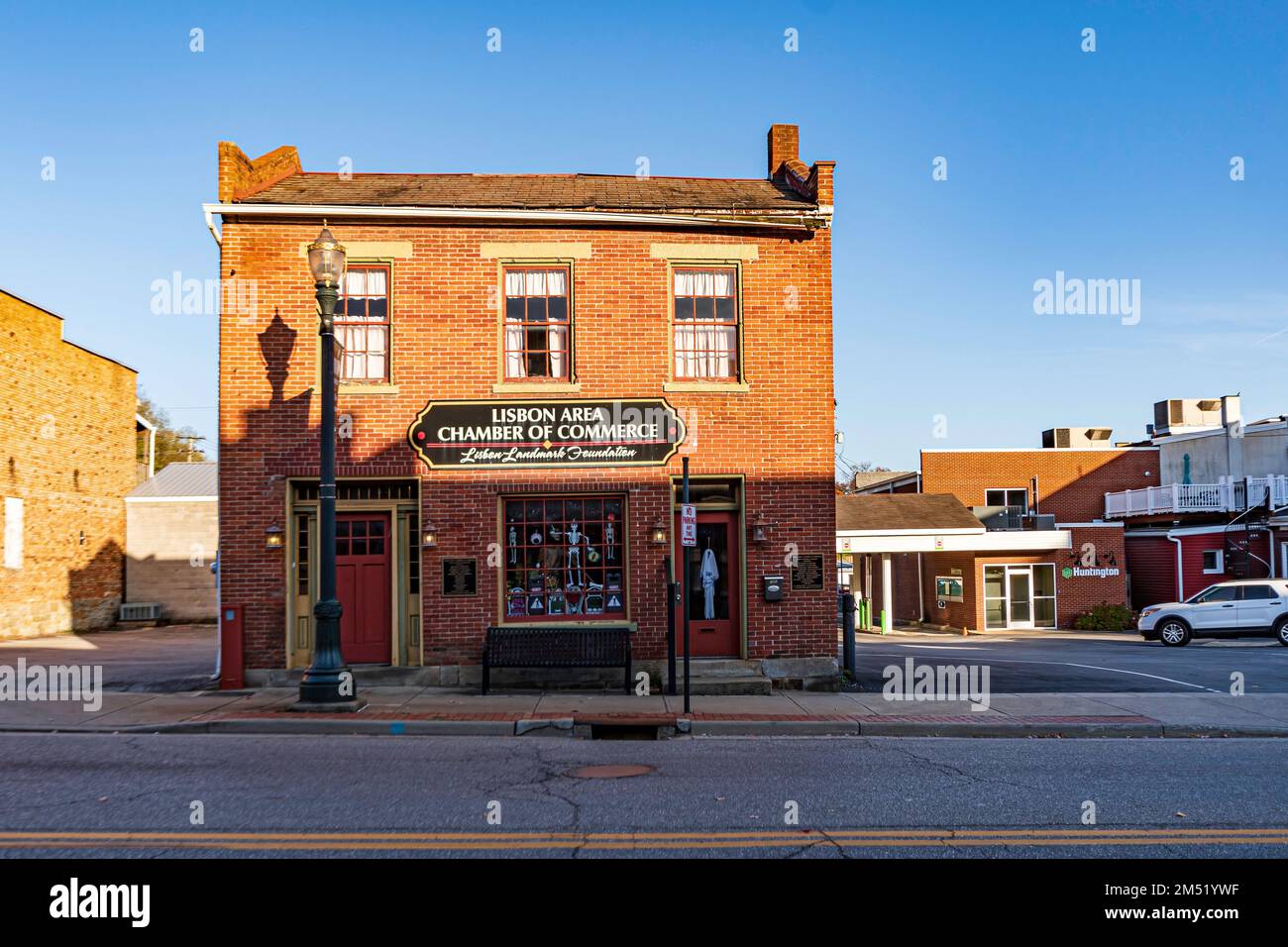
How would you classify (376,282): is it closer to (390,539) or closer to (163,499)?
(390,539)

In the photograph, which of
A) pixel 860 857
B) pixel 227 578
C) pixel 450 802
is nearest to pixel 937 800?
pixel 860 857

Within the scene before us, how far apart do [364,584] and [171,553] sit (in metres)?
19.2

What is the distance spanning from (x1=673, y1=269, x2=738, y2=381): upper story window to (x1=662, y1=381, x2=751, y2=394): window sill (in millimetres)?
197

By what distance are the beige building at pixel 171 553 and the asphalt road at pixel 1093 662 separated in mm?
21081

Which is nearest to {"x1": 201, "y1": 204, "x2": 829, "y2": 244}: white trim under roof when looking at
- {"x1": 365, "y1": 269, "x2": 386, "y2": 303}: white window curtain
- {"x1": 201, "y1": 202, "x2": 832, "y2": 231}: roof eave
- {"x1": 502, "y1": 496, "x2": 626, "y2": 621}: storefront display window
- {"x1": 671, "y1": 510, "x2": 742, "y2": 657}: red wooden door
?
{"x1": 201, "y1": 202, "x2": 832, "y2": 231}: roof eave

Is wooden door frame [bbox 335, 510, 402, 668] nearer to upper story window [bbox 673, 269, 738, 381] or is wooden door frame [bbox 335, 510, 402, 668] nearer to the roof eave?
the roof eave

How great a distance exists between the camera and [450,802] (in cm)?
771

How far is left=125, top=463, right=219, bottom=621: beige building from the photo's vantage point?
98.2ft

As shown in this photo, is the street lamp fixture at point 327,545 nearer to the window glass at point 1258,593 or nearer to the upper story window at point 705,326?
the upper story window at point 705,326

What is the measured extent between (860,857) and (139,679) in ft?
43.4

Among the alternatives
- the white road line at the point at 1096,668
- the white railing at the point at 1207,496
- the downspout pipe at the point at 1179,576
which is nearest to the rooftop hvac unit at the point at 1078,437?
the white railing at the point at 1207,496

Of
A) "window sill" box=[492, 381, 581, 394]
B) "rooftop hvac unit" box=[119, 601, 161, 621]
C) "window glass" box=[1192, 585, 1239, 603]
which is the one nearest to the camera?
"window sill" box=[492, 381, 581, 394]
